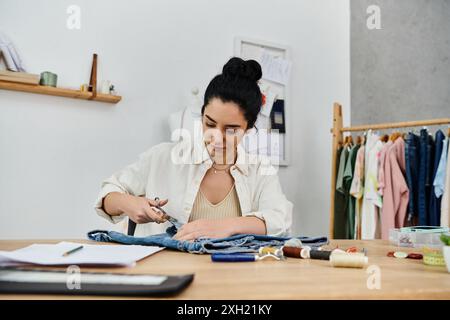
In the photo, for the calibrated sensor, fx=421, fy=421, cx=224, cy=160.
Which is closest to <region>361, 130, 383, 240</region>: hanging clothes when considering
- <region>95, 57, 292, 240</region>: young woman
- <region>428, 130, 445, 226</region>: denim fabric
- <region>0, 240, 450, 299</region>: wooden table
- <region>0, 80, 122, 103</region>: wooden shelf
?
<region>428, 130, 445, 226</region>: denim fabric

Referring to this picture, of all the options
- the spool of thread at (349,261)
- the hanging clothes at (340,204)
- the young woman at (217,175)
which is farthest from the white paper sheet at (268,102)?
the spool of thread at (349,261)

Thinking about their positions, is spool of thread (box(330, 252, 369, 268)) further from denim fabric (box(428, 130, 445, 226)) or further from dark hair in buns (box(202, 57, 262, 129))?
denim fabric (box(428, 130, 445, 226))

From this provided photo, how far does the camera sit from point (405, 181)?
2580mm

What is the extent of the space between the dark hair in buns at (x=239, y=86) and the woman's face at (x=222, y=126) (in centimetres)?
2

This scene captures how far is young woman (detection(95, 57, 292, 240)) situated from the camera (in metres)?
1.43

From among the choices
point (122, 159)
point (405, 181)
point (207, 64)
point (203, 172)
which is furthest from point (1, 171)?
point (405, 181)

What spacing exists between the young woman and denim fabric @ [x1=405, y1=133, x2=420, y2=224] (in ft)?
4.11

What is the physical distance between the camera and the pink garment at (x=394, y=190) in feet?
8.41

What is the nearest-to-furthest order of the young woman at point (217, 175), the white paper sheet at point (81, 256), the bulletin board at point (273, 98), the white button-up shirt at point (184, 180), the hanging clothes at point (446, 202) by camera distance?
the white paper sheet at point (81, 256) → the young woman at point (217, 175) → the white button-up shirt at point (184, 180) → the hanging clothes at point (446, 202) → the bulletin board at point (273, 98)

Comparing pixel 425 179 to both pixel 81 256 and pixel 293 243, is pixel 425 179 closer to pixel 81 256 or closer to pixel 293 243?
pixel 293 243

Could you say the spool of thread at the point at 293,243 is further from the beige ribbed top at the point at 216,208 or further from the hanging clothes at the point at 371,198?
the hanging clothes at the point at 371,198

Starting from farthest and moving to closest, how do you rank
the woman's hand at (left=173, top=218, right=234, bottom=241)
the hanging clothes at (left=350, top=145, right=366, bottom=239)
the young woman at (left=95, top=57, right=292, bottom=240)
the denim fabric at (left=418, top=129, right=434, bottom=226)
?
the hanging clothes at (left=350, top=145, right=366, bottom=239)
the denim fabric at (left=418, top=129, right=434, bottom=226)
the young woman at (left=95, top=57, right=292, bottom=240)
the woman's hand at (left=173, top=218, right=234, bottom=241)

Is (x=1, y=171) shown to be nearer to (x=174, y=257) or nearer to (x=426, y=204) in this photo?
(x=174, y=257)

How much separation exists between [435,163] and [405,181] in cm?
20
